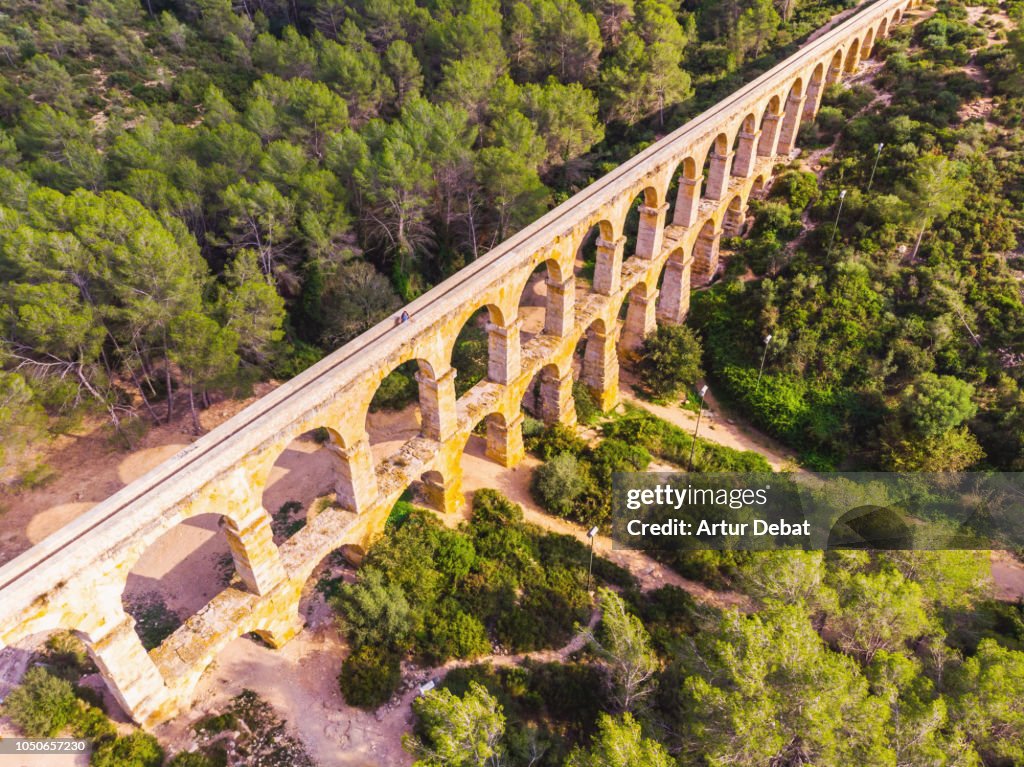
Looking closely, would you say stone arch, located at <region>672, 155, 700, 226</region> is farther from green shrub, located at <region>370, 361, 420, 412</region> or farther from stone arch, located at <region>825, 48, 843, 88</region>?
stone arch, located at <region>825, 48, 843, 88</region>

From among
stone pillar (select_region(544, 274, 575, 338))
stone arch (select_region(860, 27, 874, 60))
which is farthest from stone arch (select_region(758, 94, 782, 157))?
stone pillar (select_region(544, 274, 575, 338))

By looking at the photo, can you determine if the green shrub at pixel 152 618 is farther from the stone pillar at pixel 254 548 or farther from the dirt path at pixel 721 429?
the dirt path at pixel 721 429

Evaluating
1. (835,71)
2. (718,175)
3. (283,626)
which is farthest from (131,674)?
(835,71)

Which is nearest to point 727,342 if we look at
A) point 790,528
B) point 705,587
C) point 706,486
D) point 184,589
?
point 706,486

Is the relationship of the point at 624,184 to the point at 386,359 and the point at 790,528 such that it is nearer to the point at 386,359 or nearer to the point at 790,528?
the point at 386,359

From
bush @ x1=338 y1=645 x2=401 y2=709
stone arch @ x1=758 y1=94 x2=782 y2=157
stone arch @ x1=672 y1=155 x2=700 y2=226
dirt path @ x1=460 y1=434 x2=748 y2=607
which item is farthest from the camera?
stone arch @ x1=758 y1=94 x2=782 y2=157
